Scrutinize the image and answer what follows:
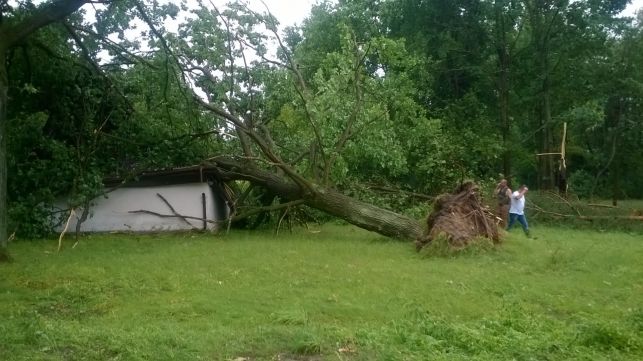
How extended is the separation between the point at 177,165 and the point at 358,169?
20.2ft

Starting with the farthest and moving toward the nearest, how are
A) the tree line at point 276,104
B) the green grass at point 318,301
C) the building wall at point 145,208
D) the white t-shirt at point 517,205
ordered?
the white t-shirt at point 517,205 → the building wall at point 145,208 → the tree line at point 276,104 → the green grass at point 318,301

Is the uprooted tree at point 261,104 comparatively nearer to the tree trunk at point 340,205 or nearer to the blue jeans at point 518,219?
the tree trunk at point 340,205

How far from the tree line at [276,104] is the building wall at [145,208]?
47.9 inches

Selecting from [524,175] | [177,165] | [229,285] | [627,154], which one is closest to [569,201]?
[177,165]

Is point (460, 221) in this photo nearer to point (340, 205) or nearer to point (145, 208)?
point (340, 205)

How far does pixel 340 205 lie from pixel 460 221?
10.6ft

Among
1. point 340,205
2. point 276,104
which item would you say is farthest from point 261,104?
point 340,205

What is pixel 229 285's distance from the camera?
→ 9.42 m

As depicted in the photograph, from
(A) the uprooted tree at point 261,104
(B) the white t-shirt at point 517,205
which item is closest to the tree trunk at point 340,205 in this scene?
(A) the uprooted tree at point 261,104

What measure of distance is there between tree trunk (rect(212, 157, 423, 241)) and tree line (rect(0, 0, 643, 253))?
0.04 m

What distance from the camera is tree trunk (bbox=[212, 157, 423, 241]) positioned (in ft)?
48.7

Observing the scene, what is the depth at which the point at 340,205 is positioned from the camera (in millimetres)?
15383

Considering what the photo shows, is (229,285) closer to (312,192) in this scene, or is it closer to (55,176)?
(312,192)

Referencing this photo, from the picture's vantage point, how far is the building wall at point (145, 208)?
57.4 ft
